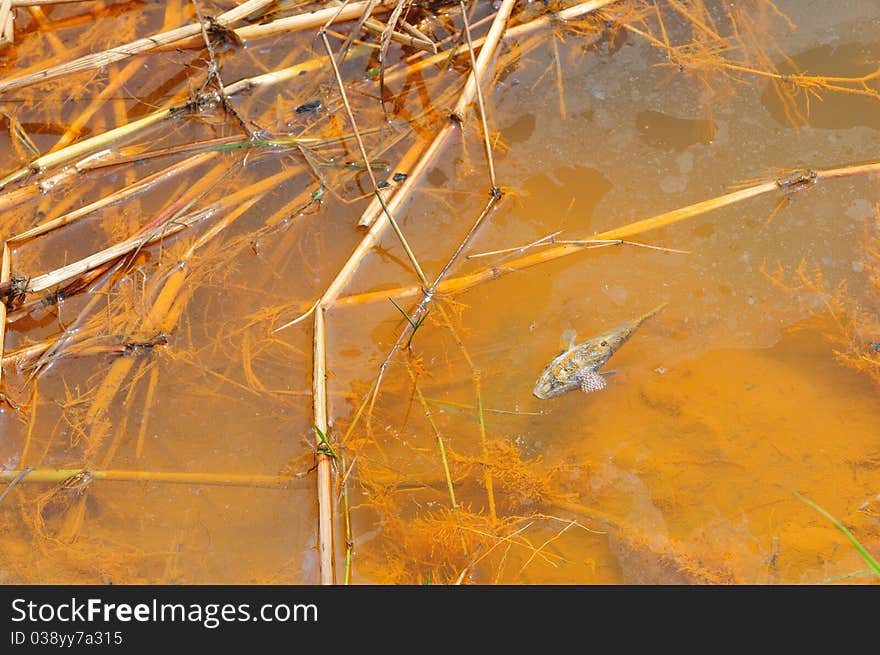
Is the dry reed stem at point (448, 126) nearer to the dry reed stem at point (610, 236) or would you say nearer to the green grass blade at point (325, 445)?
the dry reed stem at point (610, 236)

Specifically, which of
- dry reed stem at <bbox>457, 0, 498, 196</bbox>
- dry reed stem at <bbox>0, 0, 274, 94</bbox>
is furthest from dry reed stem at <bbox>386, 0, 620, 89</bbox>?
dry reed stem at <bbox>0, 0, 274, 94</bbox>

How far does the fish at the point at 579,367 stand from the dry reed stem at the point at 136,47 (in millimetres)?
2449

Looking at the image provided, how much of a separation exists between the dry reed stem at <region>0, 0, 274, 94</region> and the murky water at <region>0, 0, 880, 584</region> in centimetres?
18

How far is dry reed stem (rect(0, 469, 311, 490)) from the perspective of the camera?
304 centimetres

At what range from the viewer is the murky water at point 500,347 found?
9.64 ft

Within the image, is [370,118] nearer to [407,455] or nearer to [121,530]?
[407,455]

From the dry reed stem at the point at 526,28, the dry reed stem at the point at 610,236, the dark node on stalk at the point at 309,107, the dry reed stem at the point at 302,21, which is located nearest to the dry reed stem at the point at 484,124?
the dry reed stem at the point at 526,28

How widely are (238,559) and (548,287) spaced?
176cm

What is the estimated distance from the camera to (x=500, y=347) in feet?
10.6

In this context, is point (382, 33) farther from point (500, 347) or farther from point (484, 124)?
point (500, 347)

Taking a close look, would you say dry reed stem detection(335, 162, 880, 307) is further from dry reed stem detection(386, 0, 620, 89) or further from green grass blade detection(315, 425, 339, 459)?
dry reed stem detection(386, 0, 620, 89)

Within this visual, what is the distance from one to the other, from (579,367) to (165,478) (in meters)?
1.80

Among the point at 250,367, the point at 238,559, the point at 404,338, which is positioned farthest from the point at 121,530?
the point at 404,338
